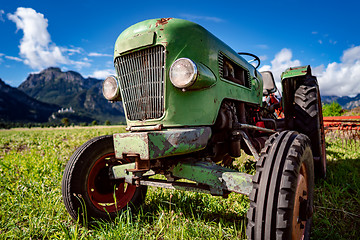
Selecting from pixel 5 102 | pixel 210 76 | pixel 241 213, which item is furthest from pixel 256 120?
pixel 5 102

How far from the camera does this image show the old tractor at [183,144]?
132 cm

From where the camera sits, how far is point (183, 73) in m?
1.67

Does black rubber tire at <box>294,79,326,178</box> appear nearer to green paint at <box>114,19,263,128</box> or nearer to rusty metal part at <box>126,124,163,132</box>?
green paint at <box>114,19,263,128</box>

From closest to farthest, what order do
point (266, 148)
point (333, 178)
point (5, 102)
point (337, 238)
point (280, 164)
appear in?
point (280, 164)
point (266, 148)
point (337, 238)
point (333, 178)
point (5, 102)

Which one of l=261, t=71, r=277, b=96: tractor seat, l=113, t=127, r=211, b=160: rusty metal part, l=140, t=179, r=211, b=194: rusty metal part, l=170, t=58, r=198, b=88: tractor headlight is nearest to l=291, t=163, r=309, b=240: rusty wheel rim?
l=140, t=179, r=211, b=194: rusty metal part

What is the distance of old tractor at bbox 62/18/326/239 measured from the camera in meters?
1.32

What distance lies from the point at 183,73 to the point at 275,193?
101 centimetres

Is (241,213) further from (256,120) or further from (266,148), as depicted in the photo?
(256,120)

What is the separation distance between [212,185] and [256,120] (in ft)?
6.65

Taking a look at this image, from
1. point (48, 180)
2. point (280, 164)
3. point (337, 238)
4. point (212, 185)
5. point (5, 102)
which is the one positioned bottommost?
point (337, 238)

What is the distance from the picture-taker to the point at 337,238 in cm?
176

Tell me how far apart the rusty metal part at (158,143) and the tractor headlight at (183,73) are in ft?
1.18

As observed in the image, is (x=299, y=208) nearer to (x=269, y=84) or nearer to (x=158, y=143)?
(x=158, y=143)

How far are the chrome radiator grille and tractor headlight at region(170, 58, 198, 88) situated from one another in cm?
12
